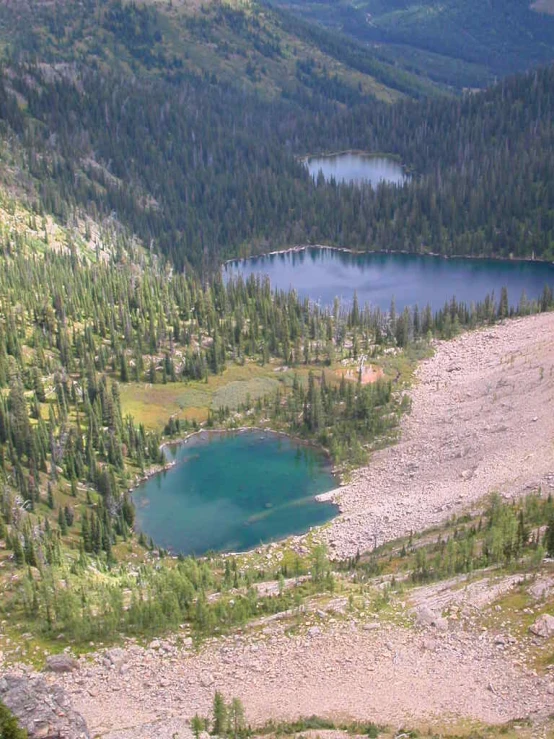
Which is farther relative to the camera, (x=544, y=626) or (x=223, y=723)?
(x=544, y=626)

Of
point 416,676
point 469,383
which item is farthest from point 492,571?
point 469,383

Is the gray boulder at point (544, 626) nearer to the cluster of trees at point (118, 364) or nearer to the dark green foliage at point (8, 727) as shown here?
the dark green foliage at point (8, 727)

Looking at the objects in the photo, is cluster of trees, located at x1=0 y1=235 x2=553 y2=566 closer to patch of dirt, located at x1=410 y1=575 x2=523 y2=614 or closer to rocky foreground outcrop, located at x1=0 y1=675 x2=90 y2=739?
rocky foreground outcrop, located at x1=0 y1=675 x2=90 y2=739

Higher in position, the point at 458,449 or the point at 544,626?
the point at 544,626

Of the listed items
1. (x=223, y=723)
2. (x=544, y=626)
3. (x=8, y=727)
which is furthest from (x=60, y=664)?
(x=544, y=626)

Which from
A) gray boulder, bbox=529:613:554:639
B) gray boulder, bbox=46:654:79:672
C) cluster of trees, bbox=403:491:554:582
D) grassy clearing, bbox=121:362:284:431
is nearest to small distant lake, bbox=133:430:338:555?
grassy clearing, bbox=121:362:284:431

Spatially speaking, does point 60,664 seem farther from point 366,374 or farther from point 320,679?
point 366,374

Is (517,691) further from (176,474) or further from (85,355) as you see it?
(85,355)
